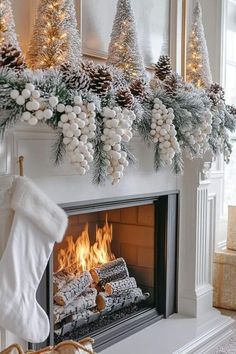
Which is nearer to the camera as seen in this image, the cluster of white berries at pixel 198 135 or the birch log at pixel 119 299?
the cluster of white berries at pixel 198 135

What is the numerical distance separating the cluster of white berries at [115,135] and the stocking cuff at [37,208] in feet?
1.07

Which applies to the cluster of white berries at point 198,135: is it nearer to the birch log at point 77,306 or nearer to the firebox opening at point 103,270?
the firebox opening at point 103,270

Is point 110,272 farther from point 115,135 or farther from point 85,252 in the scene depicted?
point 115,135

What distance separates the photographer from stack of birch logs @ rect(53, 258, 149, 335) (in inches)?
94.6

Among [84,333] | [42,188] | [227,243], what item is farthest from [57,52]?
[227,243]

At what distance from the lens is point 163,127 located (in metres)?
2.27

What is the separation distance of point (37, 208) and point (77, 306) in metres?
0.87

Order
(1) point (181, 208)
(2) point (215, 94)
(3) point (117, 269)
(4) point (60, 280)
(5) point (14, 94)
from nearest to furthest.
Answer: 1. (5) point (14, 94)
2. (4) point (60, 280)
3. (2) point (215, 94)
4. (3) point (117, 269)
5. (1) point (181, 208)

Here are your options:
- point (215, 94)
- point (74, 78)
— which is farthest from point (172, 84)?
point (74, 78)

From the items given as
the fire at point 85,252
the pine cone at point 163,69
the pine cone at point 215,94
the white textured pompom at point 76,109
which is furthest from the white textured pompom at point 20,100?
the pine cone at point 215,94

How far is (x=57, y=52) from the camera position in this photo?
202 cm

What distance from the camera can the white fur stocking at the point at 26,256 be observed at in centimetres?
175

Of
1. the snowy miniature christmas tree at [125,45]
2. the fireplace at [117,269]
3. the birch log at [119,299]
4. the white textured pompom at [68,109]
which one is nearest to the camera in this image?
the white textured pompom at [68,109]

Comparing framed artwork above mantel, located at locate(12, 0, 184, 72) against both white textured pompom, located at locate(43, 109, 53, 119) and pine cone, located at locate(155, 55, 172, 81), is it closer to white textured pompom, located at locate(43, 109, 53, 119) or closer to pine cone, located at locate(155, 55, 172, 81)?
pine cone, located at locate(155, 55, 172, 81)
